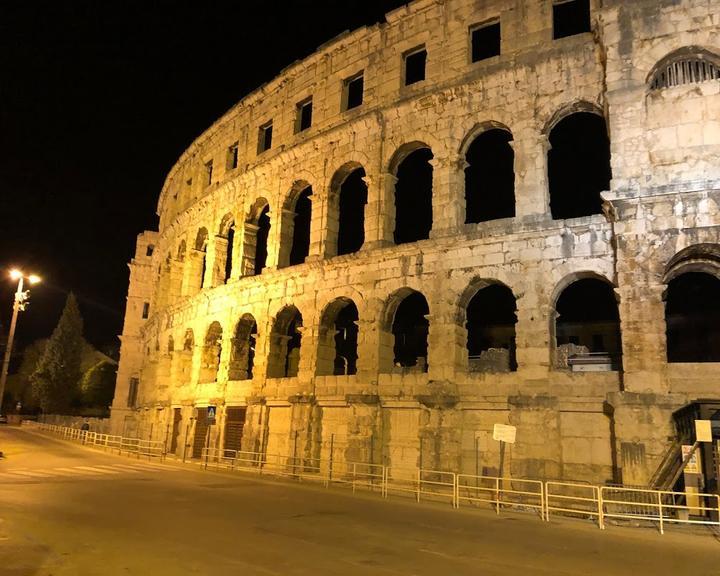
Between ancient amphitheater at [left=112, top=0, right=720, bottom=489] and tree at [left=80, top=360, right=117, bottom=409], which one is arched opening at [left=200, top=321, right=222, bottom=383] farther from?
tree at [left=80, top=360, right=117, bottom=409]

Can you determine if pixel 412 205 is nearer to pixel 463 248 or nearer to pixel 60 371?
pixel 463 248

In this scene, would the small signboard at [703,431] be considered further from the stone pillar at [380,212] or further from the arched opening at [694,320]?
the arched opening at [694,320]

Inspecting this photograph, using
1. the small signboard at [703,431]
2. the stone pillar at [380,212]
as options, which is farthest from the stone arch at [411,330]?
the small signboard at [703,431]

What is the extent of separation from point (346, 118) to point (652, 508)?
49.6ft

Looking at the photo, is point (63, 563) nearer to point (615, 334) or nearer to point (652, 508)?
point (652, 508)

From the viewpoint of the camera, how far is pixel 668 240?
12.8 metres

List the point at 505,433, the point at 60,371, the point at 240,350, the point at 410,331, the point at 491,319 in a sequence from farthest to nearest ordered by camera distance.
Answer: the point at 60,371, the point at 491,319, the point at 410,331, the point at 240,350, the point at 505,433

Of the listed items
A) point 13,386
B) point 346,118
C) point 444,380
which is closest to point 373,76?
point 346,118

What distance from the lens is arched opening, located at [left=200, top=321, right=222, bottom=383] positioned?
2489 centimetres

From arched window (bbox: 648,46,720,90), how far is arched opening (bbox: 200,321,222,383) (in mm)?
18623

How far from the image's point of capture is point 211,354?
25172 mm

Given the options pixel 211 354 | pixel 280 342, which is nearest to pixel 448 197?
pixel 280 342

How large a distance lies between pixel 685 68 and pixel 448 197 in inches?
263

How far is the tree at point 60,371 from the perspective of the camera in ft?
188
